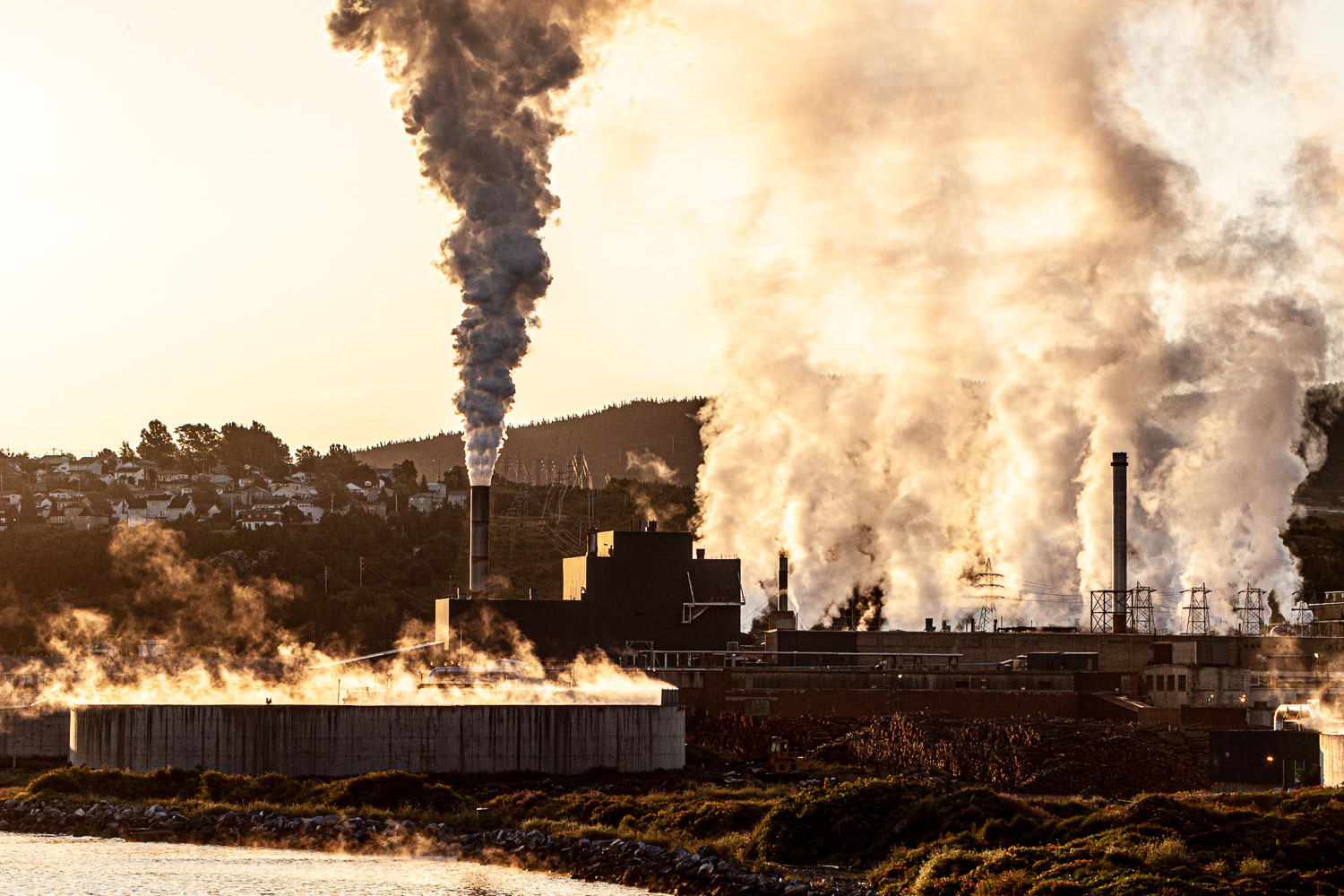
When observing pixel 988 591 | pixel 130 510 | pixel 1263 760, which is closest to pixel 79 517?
pixel 130 510

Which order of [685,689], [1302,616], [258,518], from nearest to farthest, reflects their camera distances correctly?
[685,689] → [1302,616] → [258,518]

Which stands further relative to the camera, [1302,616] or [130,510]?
[130,510]

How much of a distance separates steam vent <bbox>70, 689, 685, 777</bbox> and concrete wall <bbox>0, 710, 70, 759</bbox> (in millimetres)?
14293

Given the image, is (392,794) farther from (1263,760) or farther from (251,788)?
(1263,760)

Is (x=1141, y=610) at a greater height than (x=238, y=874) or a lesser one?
greater

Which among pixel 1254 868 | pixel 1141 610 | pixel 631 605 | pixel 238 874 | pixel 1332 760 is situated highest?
pixel 631 605

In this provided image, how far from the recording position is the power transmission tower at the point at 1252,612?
128m

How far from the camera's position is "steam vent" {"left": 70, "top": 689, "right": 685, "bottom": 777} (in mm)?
71375

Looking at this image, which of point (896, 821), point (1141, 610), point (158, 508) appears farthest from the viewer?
point (158, 508)

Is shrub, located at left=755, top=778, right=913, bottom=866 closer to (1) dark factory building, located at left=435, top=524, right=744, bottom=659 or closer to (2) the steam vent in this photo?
(2) the steam vent

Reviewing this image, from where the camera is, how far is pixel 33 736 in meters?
86.7

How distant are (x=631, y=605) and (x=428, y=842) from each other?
42028 millimetres

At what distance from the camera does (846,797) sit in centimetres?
5459

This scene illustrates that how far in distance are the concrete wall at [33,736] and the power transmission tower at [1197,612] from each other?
8076cm
